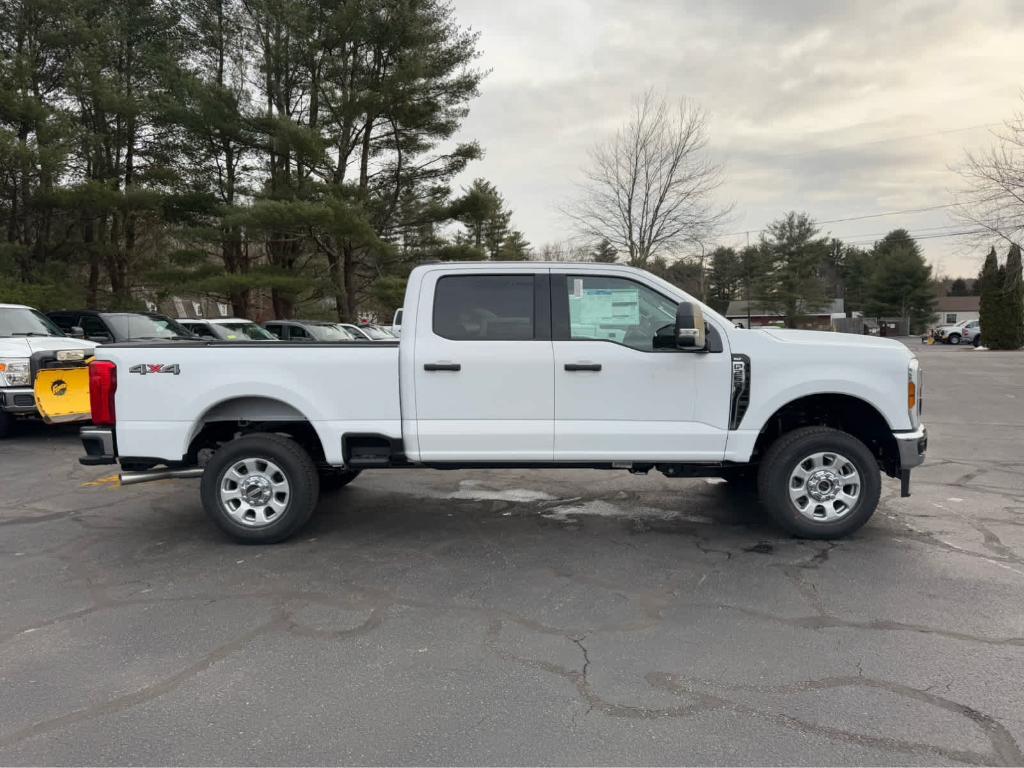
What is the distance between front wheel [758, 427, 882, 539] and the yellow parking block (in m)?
7.91

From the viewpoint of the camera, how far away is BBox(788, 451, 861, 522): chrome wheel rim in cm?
494

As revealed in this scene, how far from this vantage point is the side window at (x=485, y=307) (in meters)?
4.98

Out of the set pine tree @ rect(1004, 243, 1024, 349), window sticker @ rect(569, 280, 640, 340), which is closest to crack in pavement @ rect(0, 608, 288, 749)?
window sticker @ rect(569, 280, 640, 340)

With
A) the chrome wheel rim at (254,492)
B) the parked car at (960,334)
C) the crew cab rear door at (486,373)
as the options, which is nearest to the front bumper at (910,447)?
the crew cab rear door at (486,373)

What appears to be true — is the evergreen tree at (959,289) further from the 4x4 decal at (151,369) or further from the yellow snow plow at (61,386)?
the 4x4 decal at (151,369)

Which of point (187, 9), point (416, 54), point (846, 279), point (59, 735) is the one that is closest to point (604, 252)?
point (416, 54)

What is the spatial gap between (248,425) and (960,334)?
48.2 meters

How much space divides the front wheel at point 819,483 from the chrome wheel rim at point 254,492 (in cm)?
358

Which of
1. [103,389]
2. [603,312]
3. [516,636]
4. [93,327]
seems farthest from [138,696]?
[93,327]

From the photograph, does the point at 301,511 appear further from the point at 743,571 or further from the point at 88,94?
the point at 88,94

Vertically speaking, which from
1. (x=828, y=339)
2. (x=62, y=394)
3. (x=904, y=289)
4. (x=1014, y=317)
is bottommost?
(x=62, y=394)

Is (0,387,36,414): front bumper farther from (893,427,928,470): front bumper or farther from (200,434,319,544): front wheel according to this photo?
(893,427,928,470): front bumper

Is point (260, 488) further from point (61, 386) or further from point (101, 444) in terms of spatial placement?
point (61, 386)

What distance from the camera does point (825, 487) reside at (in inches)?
195
